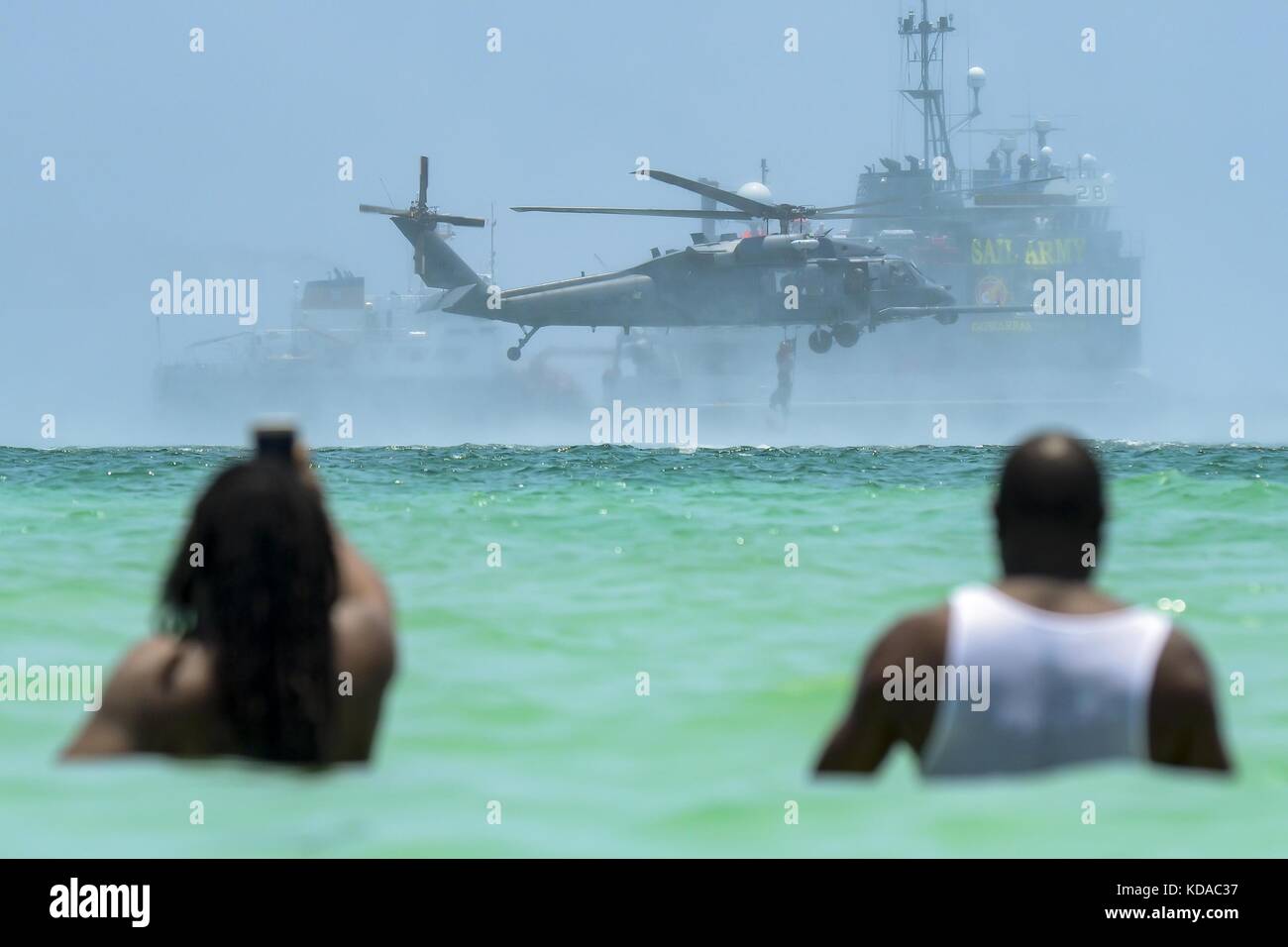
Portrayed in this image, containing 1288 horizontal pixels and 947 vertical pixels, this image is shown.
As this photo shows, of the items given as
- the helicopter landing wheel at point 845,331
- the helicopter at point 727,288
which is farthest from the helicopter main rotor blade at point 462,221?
the helicopter landing wheel at point 845,331

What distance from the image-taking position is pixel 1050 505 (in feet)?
11.5

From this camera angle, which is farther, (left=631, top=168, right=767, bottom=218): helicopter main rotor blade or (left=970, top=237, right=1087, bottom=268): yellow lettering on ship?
(left=970, top=237, right=1087, bottom=268): yellow lettering on ship

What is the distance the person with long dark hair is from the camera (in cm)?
354

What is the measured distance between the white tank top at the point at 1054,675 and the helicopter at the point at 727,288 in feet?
162

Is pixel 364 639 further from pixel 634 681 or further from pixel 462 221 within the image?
pixel 462 221

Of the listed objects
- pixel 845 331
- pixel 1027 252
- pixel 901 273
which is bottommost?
pixel 845 331

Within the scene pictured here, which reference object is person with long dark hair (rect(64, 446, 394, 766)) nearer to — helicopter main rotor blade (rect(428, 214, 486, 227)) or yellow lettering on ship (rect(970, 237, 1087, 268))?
helicopter main rotor blade (rect(428, 214, 486, 227))

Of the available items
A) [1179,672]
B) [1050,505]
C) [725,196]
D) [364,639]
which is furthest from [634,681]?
[725,196]

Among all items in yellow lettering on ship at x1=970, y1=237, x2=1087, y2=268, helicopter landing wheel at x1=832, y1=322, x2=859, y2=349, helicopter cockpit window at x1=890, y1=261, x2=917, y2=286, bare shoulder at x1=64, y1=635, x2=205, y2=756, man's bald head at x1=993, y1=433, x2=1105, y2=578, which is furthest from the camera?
yellow lettering on ship at x1=970, y1=237, x2=1087, y2=268

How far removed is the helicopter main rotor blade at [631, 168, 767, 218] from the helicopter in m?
0.20

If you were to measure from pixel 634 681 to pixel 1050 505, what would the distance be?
4.65 meters

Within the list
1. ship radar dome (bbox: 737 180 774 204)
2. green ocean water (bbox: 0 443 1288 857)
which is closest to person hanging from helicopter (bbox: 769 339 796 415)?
ship radar dome (bbox: 737 180 774 204)
